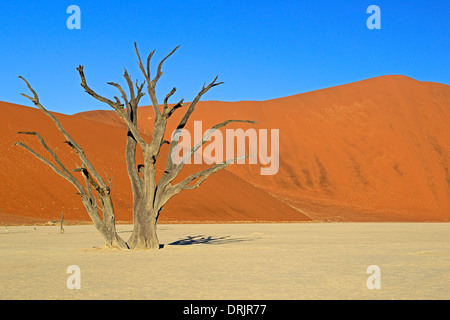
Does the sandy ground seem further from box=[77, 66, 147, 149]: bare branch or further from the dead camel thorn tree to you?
box=[77, 66, 147, 149]: bare branch

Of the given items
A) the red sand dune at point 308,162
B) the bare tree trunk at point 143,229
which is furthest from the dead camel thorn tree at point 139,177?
the red sand dune at point 308,162

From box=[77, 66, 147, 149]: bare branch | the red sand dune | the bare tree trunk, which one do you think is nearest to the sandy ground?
the bare tree trunk

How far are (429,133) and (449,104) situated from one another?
10326mm

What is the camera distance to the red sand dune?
166 ft

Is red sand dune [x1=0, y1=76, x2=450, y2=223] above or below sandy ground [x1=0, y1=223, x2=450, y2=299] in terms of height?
above

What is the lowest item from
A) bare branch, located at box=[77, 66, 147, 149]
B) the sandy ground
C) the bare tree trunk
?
the sandy ground

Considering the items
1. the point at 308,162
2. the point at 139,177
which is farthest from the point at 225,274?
the point at 308,162

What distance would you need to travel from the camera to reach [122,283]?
32.3ft

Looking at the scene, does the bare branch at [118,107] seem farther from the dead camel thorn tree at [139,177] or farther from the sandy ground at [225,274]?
the sandy ground at [225,274]

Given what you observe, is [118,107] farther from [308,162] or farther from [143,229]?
[308,162]

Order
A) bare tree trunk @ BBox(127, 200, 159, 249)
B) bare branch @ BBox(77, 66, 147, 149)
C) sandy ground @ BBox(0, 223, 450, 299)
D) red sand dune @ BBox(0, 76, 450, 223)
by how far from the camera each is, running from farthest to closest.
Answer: red sand dune @ BBox(0, 76, 450, 223)
bare tree trunk @ BBox(127, 200, 159, 249)
bare branch @ BBox(77, 66, 147, 149)
sandy ground @ BBox(0, 223, 450, 299)

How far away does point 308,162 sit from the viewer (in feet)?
260
